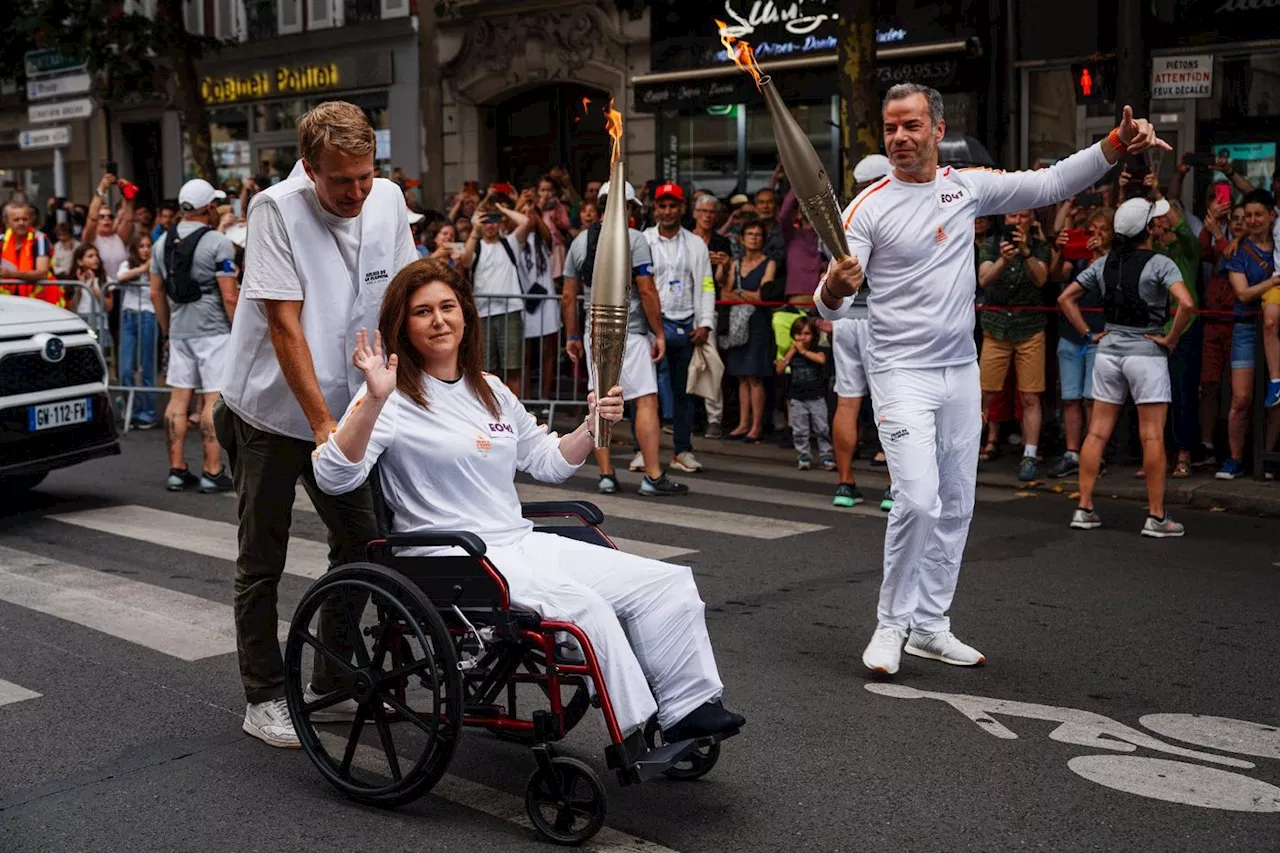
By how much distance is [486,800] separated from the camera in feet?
14.9

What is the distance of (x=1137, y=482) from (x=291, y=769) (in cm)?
734

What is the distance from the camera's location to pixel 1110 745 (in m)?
5.02

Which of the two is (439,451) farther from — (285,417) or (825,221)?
(825,221)

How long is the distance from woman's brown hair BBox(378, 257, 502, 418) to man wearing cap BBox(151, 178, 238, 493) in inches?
228

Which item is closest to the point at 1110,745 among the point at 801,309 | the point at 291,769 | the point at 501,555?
the point at 501,555

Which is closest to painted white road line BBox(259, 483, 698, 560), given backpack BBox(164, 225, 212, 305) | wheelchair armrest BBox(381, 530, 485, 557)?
backpack BBox(164, 225, 212, 305)

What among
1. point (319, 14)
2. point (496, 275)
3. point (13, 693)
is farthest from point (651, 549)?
point (319, 14)

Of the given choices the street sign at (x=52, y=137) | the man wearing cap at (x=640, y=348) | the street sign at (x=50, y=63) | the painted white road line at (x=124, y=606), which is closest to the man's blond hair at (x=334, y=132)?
the painted white road line at (x=124, y=606)

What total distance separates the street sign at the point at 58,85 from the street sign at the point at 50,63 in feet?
0.70

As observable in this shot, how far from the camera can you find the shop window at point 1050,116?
1673cm

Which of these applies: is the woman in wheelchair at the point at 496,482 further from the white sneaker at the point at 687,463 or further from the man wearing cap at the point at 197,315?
the white sneaker at the point at 687,463

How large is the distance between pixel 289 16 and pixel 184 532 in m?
20.3

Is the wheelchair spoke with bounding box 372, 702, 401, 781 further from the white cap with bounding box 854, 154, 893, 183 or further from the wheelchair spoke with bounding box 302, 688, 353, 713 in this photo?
the white cap with bounding box 854, 154, 893, 183

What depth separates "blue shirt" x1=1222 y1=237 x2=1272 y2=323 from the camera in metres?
10.6
